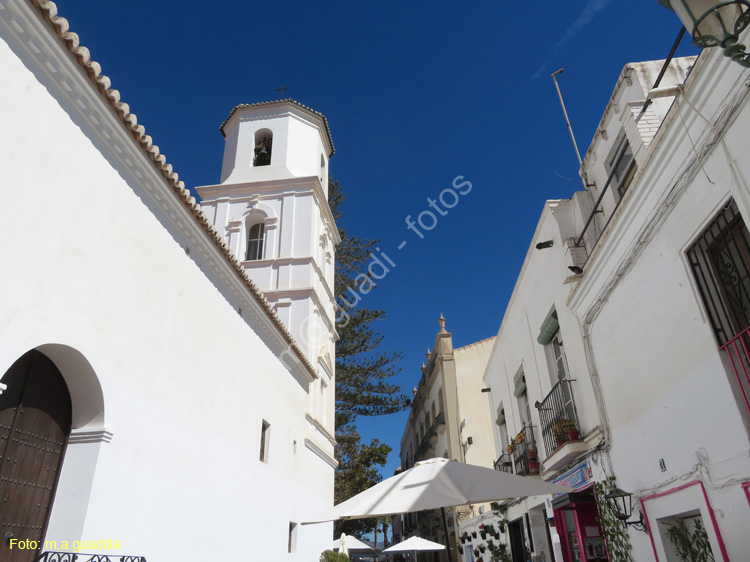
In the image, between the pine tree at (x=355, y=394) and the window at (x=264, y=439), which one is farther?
the pine tree at (x=355, y=394)

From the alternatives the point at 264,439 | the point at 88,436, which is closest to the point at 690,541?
the point at 88,436

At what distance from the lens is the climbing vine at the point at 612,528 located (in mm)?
6507

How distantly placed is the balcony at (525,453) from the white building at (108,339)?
15.5ft

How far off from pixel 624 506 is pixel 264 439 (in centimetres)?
587

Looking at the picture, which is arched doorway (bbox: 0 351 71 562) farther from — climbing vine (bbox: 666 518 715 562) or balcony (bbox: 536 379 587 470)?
balcony (bbox: 536 379 587 470)

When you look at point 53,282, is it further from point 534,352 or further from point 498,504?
point 498,504

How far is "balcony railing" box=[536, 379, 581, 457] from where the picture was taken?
8.11 metres

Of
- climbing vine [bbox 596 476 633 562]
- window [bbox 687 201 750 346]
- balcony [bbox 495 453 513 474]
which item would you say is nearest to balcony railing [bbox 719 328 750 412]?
window [bbox 687 201 750 346]

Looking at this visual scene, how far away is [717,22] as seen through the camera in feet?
7.30

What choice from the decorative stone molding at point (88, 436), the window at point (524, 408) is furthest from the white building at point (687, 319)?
the decorative stone molding at point (88, 436)

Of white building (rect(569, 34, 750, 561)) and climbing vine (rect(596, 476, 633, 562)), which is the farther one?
climbing vine (rect(596, 476, 633, 562))

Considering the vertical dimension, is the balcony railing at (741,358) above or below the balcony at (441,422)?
below

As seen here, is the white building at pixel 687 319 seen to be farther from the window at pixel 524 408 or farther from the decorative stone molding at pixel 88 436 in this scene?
the decorative stone molding at pixel 88 436

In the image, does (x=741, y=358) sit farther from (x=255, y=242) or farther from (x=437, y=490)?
(x=255, y=242)
